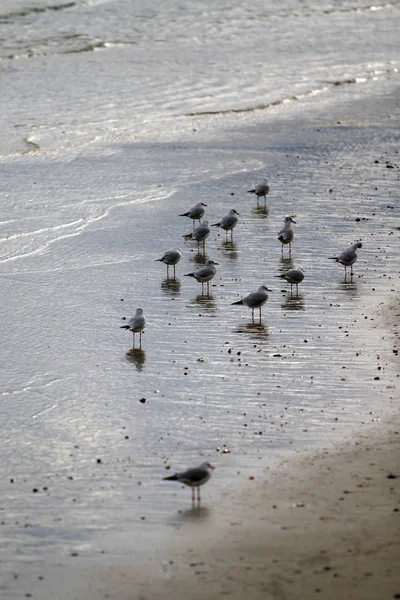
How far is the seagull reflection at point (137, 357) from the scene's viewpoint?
12298mm

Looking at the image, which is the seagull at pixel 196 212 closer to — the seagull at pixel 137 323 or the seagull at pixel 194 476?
the seagull at pixel 137 323

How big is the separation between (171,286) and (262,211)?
4160 mm

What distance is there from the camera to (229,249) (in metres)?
16.8

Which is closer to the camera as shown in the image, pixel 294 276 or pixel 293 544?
pixel 293 544

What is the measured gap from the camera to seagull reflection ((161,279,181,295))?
590 inches

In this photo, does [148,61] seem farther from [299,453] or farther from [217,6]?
[299,453]

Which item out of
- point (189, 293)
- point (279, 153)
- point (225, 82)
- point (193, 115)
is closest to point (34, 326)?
point (189, 293)

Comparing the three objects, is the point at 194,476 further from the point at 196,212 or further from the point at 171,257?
the point at 196,212

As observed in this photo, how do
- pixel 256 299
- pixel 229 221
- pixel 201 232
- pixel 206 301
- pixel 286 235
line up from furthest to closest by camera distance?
pixel 229 221 → pixel 201 232 → pixel 286 235 → pixel 206 301 → pixel 256 299

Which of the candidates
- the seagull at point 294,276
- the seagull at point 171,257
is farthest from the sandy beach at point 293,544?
the seagull at point 171,257

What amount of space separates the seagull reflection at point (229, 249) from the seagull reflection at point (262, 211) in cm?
156

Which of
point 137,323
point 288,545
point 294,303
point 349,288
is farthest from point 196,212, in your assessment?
point 288,545

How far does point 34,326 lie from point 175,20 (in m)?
30.1

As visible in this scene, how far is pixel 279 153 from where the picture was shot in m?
22.6
